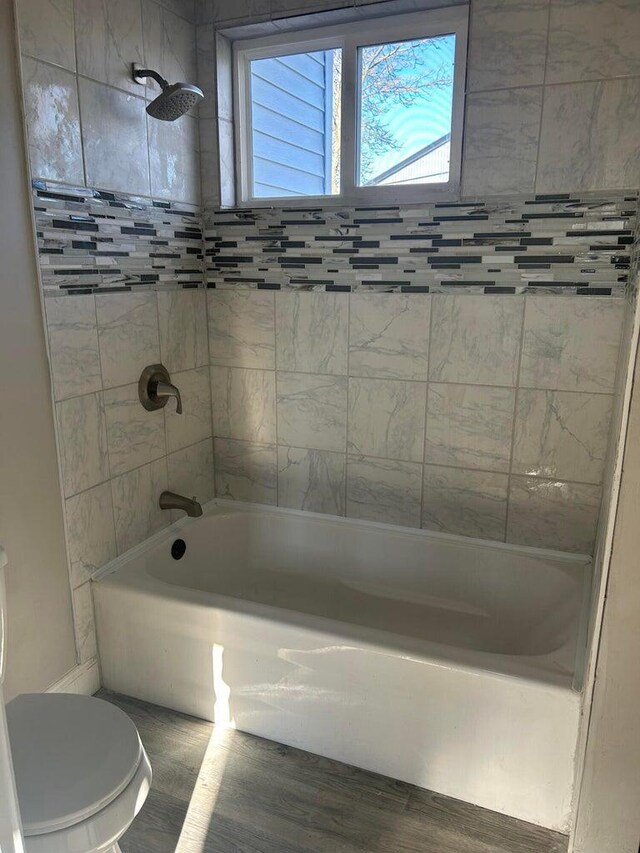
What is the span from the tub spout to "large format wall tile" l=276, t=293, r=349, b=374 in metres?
0.66

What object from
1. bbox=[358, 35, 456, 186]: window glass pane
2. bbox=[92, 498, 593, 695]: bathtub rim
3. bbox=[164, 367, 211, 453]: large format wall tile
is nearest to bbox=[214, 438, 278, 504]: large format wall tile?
bbox=[164, 367, 211, 453]: large format wall tile

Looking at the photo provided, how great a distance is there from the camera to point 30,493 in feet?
6.03

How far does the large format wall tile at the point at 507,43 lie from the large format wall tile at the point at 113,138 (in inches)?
45.1

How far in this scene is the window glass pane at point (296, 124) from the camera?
2.45m

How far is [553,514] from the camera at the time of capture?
7.45ft

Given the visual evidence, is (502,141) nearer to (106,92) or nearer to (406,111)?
(406,111)

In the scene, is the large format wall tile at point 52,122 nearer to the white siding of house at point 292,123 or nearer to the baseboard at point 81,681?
the white siding of house at point 292,123

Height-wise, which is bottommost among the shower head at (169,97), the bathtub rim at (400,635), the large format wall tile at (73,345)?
the bathtub rim at (400,635)

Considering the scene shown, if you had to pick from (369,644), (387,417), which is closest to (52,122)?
(387,417)

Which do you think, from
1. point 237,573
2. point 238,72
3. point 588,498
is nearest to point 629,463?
point 588,498

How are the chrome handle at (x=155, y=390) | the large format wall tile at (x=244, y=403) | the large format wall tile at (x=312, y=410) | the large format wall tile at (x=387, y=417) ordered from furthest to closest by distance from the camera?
the large format wall tile at (x=244, y=403) → the large format wall tile at (x=312, y=410) → the large format wall tile at (x=387, y=417) → the chrome handle at (x=155, y=390)

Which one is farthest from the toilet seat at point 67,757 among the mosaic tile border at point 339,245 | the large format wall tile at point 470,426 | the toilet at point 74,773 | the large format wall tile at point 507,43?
the large format wall tile at point 507,43

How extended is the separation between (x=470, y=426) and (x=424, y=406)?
19cm

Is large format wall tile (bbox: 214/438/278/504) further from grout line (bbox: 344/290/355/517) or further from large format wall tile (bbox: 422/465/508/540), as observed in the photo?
large format wall tile (bbox: 422/465/508/540)
